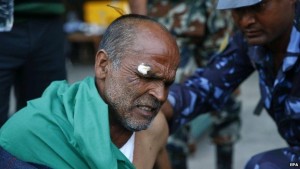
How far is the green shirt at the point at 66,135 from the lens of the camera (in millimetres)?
2203

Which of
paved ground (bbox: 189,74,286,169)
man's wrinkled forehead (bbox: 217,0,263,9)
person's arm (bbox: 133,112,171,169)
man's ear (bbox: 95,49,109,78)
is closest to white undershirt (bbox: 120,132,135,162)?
person's arm (bbox: 133,112,171,169)

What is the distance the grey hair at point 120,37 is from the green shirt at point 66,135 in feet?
0.52

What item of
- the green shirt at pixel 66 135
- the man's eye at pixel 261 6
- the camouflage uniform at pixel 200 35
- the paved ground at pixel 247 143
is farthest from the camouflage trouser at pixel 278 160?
the paved ground at pixel 247 143

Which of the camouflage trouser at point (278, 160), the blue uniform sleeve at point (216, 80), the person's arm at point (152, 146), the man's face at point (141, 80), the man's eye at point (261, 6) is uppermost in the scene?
the man's eye at point (261, 6)

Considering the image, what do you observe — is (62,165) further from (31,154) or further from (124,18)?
(124,18)

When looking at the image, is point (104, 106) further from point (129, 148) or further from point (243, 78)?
point (243, 78)

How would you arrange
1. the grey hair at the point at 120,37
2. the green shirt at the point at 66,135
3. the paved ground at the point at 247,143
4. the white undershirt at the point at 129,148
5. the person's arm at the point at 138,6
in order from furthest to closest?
the paved ground at the point at 247,143 < the person's arm at the point at 138,6 < the white undershirt at the point at 129,148 < the grey hair at the point at 120,37 < the green shirt at the point at 66,135

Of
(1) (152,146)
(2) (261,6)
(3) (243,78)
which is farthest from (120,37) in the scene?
(3) (243,78)

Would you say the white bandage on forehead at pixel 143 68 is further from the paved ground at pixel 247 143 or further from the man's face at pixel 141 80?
the paved ground at pixel 247 143

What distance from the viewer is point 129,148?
8.43ft

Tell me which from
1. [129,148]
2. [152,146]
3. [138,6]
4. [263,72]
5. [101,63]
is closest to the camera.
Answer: [101,63]

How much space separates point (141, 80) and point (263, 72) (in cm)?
93

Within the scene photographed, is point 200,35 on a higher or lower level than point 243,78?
higher

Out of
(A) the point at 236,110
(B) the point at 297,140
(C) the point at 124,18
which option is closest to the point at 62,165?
(C) the point at 124,18
